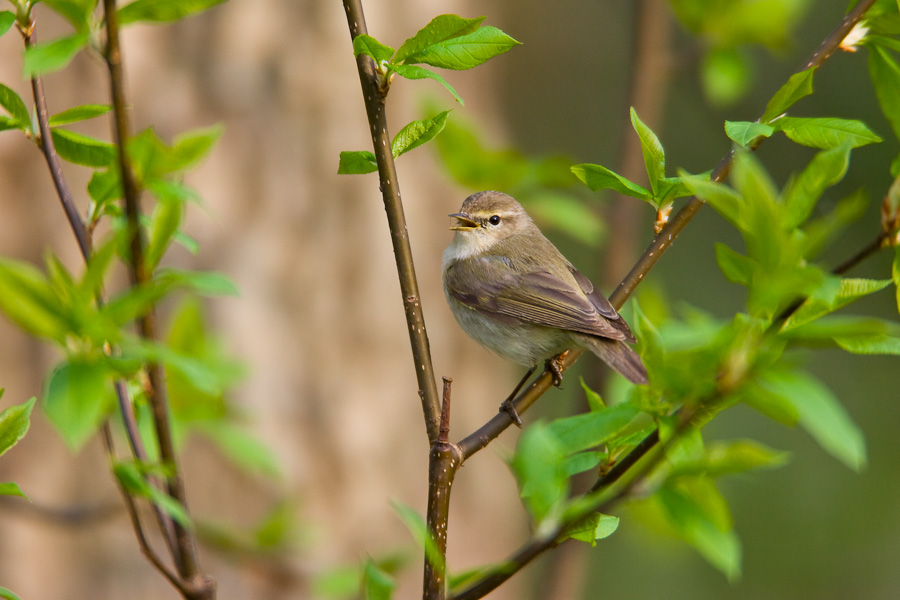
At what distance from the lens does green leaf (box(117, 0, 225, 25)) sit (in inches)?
52.5

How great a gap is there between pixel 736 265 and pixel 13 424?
1.17m

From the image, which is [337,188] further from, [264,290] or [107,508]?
[107,508]

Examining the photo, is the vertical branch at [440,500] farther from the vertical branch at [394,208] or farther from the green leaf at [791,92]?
the green leaf at [791,92]

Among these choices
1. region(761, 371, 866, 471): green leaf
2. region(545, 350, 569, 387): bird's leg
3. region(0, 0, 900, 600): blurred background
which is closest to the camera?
region(761, 371, 866, 471): green leaf

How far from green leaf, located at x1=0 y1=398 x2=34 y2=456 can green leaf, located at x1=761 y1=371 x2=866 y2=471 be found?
3.70 ft

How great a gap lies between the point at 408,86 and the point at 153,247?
3.16m

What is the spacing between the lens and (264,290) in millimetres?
4035

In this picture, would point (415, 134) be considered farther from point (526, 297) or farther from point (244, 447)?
point (526, 297)

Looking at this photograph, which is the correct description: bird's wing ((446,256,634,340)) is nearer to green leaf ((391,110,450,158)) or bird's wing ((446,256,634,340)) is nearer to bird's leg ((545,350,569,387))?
bird's leg ((545,350,569,387))

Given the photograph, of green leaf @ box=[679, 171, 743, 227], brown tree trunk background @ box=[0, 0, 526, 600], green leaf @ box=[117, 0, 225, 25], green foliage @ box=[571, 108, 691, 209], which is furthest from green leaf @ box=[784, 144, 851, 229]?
brown tree trunk background @ box=[0, 0, 526, 600]

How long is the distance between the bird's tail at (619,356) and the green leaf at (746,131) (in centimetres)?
107

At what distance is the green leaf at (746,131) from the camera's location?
140 centimetres

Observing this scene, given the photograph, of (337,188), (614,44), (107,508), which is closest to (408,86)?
(337,188)

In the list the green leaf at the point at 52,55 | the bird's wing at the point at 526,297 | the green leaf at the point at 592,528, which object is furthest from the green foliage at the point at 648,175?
the bird's wing at the point at 526,297
